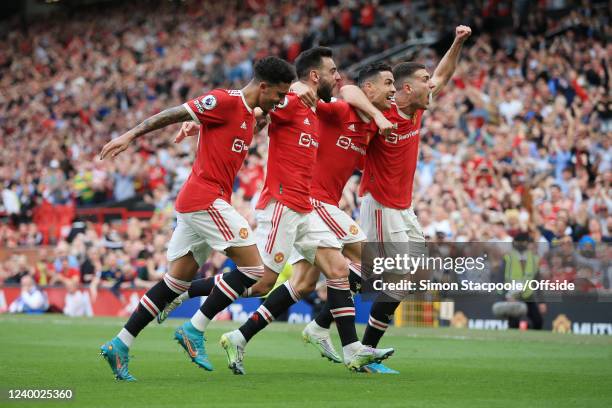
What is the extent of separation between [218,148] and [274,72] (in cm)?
81

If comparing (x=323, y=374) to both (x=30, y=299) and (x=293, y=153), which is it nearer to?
(x=293, y=153)

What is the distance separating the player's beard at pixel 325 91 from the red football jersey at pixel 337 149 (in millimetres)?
103

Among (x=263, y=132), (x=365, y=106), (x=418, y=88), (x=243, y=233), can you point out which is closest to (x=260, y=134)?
(x=263, y=132)

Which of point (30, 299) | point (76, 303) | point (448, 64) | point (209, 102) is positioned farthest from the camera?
point (30, 299)

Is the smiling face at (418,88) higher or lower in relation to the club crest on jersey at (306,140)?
higher

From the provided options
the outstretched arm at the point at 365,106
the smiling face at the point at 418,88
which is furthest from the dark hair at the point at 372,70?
the smiling face at the point at 418,88

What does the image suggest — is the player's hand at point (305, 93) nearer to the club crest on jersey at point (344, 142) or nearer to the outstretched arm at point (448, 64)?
the club crest on jersey at point (344, 142)

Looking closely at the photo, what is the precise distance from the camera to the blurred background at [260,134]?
726 inches

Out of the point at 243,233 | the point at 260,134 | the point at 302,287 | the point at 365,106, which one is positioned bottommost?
the point at 302,287

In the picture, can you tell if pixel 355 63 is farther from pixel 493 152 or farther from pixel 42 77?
pixel 42 77

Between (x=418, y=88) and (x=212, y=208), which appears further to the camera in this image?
(x=418, y=88)

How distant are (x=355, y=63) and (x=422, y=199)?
851 cm

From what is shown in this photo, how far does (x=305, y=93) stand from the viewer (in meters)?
9.57

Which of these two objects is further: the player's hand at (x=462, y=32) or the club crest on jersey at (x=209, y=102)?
the player's hand at (x=462, y=32)
